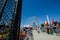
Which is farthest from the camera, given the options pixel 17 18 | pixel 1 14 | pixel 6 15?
pixel 6 15

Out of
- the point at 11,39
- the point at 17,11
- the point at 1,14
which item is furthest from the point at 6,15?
the point at 11,39

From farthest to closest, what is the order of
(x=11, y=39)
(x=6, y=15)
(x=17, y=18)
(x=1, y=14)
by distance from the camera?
1. (x=6, y=15)
2. (x=1, y=14)
3. (x=17, y=18)
4. (x=11, y=39)

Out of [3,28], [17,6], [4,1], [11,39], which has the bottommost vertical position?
[11,39]

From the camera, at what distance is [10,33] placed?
3324mm

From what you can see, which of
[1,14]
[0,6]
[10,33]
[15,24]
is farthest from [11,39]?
[0,6]

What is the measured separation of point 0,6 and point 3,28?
2.35ft

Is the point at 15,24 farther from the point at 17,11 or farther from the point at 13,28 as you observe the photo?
the point at 17,11

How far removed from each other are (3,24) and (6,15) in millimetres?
360

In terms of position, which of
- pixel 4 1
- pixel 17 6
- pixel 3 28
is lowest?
pixel 3 28

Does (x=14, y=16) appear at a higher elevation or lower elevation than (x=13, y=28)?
higher

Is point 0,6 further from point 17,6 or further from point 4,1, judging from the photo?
point 17,6

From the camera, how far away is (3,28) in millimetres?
4207

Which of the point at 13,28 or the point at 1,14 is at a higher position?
the point at 1,14

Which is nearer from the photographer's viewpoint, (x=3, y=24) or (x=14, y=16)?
(x=14, y=16)
